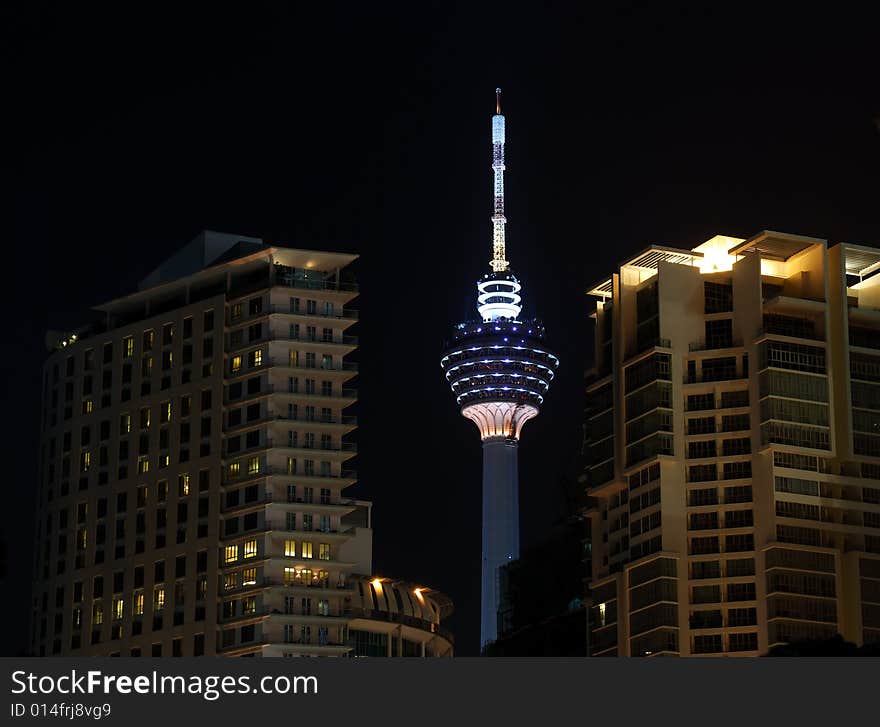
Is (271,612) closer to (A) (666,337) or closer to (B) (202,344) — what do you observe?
(B) (202,344)

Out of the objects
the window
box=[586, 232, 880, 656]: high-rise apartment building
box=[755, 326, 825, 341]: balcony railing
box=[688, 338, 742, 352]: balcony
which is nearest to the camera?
box=[586, 232, 880, 656]: high-rise apartment building

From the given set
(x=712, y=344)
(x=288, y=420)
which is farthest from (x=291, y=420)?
(x=712, y=344)

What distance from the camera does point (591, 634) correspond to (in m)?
169

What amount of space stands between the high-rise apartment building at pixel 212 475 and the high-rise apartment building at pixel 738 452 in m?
26.9

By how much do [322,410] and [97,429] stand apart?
2635cm

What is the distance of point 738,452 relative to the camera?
163625 millimetres

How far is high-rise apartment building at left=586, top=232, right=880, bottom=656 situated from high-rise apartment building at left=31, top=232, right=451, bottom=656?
2688 centimetres

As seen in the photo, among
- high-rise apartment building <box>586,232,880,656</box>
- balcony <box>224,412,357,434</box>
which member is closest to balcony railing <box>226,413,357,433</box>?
balcony <box>224,412,357,434</box>

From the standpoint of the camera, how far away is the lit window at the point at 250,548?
589ft

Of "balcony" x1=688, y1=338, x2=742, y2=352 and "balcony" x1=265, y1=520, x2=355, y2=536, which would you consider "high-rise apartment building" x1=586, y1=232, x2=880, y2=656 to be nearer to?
"balcony" x1=688, y1=338, x2=742, y2=352

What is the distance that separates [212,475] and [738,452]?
50494mm

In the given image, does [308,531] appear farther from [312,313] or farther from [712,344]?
[712,344]

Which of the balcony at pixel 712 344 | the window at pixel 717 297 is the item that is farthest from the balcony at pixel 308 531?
the window at pixel 717 297

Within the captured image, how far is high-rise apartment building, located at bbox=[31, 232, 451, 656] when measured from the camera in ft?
586
